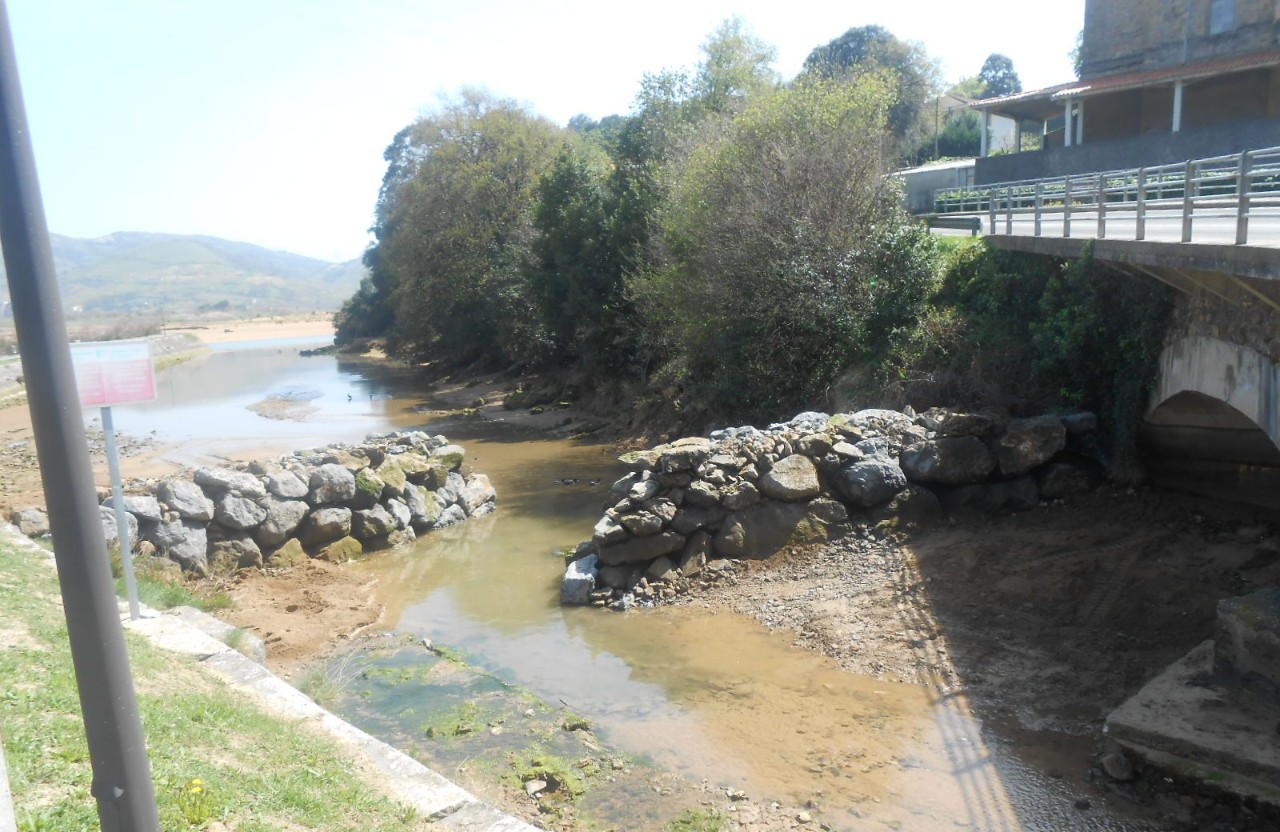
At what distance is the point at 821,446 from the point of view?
14516 millimetres

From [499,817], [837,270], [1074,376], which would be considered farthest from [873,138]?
[499,817]

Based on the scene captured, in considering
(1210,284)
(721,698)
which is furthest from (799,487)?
(1210,284)

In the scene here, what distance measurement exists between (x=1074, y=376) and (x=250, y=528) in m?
13.2

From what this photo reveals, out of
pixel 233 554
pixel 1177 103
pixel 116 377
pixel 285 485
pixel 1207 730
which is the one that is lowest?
pixel 233 554

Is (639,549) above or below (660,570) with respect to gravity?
above

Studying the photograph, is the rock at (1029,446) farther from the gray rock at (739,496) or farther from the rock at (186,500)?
the rock at (186,500)

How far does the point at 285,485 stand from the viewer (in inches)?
647

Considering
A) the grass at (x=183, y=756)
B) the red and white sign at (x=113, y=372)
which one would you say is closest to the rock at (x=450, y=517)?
the red and white sign at (x=113, y=372)

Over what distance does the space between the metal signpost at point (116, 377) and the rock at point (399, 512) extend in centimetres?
826

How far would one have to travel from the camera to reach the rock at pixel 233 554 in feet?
49.3

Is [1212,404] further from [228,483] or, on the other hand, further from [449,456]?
[228,483]

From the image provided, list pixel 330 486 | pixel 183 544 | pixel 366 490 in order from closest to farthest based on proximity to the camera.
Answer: pixel 183 544, pixel 330 486, pixel 366 490

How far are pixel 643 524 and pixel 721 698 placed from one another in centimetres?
395

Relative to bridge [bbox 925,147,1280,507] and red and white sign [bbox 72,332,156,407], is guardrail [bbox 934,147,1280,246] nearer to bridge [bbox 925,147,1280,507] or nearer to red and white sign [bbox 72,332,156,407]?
bridge [bbox 925,147,1280,507]
